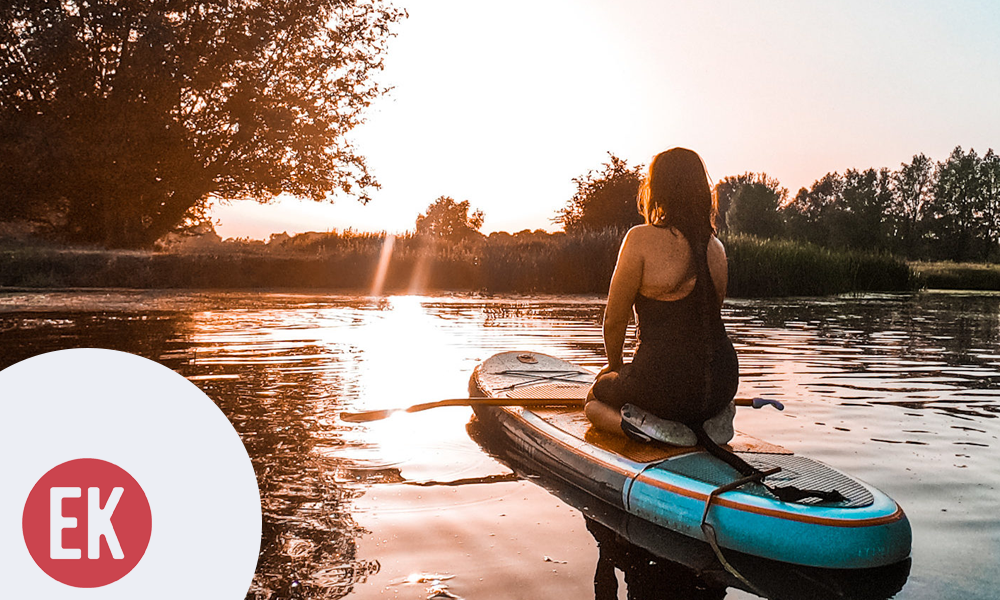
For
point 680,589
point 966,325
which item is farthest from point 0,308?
point 966,325

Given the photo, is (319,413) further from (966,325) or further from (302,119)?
(302,119)

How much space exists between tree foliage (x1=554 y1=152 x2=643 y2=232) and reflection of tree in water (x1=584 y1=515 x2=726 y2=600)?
33.6 meters

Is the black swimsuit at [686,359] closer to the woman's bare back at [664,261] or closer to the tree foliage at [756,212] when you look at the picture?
the woman's bare back at [664,261]

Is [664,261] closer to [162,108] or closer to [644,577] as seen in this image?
[644,577]

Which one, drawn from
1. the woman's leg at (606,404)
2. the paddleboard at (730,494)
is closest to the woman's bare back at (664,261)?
the woman's leg at (606,404)

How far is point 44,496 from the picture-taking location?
1.82 m

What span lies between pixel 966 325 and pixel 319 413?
1233cm

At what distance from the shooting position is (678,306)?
359 centimetres

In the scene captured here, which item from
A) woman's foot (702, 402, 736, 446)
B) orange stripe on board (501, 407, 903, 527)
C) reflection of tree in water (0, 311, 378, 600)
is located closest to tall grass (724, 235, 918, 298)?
reflection of tree in water (0, 311, 378, 600)

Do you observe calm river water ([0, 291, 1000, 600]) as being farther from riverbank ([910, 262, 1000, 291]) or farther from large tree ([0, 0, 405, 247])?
riverbank ([910, 262, 1000, 291])

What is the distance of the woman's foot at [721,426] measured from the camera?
3691 mm

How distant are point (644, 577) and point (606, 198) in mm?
35842

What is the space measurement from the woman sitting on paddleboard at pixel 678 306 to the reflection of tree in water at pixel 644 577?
0.71 metres

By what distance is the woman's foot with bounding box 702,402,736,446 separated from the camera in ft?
12.1
